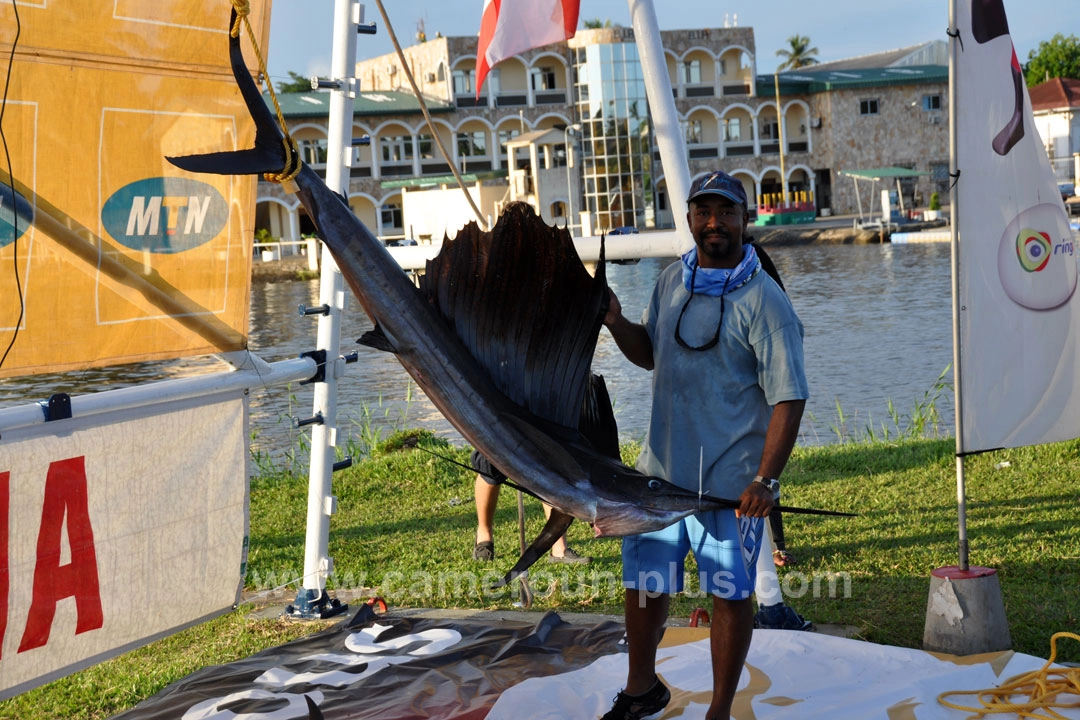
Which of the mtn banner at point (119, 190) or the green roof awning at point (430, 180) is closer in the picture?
the mtn banner at point (119, 190)

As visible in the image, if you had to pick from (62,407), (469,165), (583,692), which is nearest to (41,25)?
(62,407)

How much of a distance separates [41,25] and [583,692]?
2645 millimetres

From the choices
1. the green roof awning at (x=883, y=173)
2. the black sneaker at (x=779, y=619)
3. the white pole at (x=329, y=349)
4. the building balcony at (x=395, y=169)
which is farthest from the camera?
the building balcony at (x=395, y=169)

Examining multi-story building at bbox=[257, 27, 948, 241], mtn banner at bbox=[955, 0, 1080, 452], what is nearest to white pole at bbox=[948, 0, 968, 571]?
mtn banner at bbox=[955, 0, 1080, 452]

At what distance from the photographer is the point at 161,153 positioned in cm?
380

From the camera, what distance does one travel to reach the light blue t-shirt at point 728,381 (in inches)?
118

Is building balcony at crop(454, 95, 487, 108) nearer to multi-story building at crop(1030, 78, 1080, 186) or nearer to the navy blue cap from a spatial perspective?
multi-story building at crop(1030, 78, 1080, 186)

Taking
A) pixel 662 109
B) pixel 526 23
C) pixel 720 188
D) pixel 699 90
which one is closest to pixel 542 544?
pixel 720 188

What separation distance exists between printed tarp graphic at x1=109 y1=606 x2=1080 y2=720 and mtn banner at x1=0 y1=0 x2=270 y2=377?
1166mm

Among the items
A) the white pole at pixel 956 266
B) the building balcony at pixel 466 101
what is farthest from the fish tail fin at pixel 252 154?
the building balcony at pixel 466 101

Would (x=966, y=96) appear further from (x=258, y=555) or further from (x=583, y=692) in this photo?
(x=258, y=555)

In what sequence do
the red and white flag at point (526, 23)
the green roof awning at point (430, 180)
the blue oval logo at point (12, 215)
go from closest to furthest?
the blue oval logo at point (12, 215)
the red and white flag at point (526, 23)
the green roof awning at point (430, 180)

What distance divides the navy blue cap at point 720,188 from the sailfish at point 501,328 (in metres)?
0.55

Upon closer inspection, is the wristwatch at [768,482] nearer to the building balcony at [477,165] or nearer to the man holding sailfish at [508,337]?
the man holding sailfish at [508,337]
